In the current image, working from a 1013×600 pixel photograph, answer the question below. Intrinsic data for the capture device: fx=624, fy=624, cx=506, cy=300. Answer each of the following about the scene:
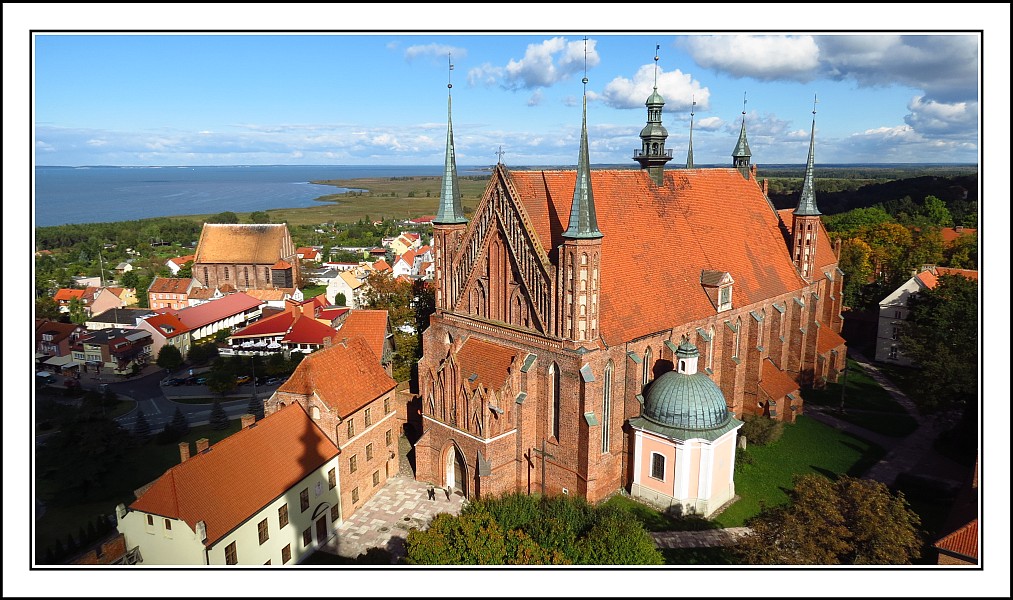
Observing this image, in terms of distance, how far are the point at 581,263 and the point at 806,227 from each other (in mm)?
24593

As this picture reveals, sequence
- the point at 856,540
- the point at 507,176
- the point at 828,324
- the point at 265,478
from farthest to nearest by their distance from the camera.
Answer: the point at 828,324
the point at 507,176
the point at 265,478
the point at 856,540

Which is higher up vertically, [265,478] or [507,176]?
[507,176]

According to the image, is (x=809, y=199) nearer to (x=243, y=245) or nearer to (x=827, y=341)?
(x=827, y=341)

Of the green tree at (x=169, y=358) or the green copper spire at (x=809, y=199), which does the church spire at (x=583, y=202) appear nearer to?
the green copper spire at (x=809, y=199)

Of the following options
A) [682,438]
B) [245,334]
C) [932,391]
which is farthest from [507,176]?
[245,334]

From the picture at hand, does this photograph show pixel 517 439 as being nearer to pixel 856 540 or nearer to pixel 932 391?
pixel 856 540

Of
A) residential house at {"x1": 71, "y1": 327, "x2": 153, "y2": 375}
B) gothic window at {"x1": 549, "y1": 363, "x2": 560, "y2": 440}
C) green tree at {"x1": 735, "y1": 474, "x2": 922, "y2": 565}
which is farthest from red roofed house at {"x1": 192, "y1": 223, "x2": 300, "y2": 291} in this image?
green tree at {"x1": 735, "y1": 474, "x2": 922, "y2": 565}

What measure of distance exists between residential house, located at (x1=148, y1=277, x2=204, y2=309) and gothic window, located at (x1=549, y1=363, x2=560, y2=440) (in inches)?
2887

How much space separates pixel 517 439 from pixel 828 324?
34.1 metres

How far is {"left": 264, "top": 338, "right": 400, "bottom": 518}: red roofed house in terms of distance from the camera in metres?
30.4

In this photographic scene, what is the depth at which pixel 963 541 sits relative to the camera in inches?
810

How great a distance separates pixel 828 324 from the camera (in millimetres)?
51938

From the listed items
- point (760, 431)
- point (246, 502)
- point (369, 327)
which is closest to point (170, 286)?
point (369, 327)

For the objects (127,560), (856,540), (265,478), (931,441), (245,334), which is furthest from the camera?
(245,334)
